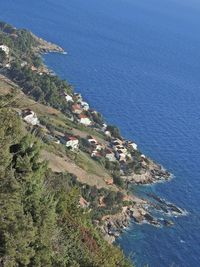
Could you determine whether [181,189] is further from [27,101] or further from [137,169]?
[27,101]

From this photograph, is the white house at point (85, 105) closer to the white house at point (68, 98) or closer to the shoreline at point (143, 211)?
the white house at point (68, 98)

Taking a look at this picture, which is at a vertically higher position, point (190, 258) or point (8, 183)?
point (8, 183)

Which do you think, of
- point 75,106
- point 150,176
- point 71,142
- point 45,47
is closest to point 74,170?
point 71,142

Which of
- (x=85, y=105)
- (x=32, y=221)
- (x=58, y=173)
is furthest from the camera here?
(x=85, y=105)

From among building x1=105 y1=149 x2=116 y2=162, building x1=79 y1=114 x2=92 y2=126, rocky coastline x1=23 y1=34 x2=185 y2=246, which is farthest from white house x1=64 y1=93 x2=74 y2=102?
rocky coastline x1=23 y1=34 x2=185 y2=246

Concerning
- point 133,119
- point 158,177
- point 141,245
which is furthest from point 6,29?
point 141,245

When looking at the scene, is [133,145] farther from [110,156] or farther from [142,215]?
[142,215]

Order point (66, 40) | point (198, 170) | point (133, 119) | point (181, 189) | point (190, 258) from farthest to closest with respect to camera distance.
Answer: point (66, 40) → point (133, 119) → point (198, 170) → point (181, 189) → point (190, 258)
